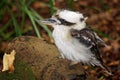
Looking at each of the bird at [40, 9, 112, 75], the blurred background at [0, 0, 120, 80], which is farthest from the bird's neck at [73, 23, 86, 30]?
the blurred background at [0, 0, 120, 80]

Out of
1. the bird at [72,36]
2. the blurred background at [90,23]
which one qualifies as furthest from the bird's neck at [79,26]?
the blurred background at [90,23]

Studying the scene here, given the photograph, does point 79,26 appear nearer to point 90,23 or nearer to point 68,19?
point 68,19

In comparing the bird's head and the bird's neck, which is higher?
the bird's head

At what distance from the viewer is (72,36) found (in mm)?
3189

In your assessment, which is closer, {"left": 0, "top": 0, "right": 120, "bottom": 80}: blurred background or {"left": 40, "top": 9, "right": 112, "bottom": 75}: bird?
{"left": 40, "top": 9, "right": 112, "bottom": 75}: bird

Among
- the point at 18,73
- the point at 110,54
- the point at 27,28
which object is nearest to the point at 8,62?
the point at 18,73

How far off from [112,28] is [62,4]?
42.5 inches

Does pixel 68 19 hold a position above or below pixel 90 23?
above

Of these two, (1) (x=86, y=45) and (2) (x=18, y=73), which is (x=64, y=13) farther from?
(2) (x=18, y=73)

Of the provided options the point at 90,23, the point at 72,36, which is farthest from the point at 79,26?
the point at 90,23

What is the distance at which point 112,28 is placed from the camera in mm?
6129

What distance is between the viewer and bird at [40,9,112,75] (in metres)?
3.17

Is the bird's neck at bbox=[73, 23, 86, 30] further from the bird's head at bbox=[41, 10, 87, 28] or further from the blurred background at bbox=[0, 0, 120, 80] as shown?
the blurred background at bbox=[0, 0, 120, 80]

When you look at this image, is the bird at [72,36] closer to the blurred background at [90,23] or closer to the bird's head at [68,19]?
the bird's head at [68,19]
